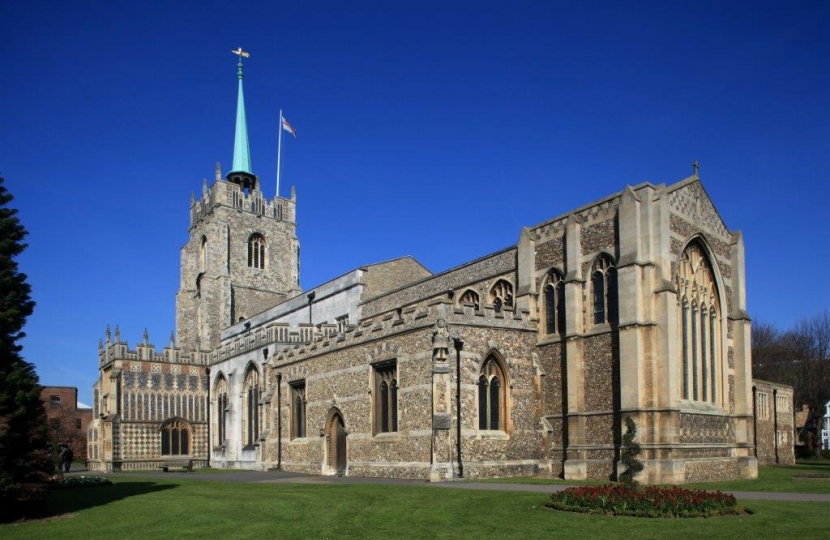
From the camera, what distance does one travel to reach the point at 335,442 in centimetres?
3403

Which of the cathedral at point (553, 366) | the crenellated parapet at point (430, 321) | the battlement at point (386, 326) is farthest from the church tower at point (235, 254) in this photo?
the crenellated parapet at point (430, 321)

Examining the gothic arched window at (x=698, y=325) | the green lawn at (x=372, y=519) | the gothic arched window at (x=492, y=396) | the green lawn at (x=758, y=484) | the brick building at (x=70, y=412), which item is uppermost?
the gothic arched window at (x=698, y=325)

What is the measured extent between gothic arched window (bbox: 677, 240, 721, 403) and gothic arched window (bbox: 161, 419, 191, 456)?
34562 mm

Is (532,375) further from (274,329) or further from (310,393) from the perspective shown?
(274,329)

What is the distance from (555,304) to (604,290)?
2613mm

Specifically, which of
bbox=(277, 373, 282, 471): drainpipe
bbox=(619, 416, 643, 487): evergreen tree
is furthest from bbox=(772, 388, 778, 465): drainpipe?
bbox=(277, 373, 282, 471): drainpipe

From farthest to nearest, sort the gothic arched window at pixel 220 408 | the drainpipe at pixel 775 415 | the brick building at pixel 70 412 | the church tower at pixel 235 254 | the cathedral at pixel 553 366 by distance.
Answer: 1. the brick building at pixel 70 412
2. the church tower at pixel 235 254
3. the gothic arched window at pixel 220 408
4. the drainpipe at pixel 775 415
5. the cathedral at pixel 553 366

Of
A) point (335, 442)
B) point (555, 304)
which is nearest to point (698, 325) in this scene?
point (555, 304)

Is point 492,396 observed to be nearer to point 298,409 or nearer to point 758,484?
point 758,484

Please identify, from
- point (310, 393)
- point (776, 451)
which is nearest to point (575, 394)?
point (310, 393)

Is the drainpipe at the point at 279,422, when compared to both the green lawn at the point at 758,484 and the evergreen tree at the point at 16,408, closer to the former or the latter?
the green lawn at the point at 758,484

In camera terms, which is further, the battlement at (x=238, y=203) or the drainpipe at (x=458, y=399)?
the battlement at (x=238, y=203)

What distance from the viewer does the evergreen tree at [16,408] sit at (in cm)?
1816

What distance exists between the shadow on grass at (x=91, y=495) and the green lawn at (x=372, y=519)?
78mm
